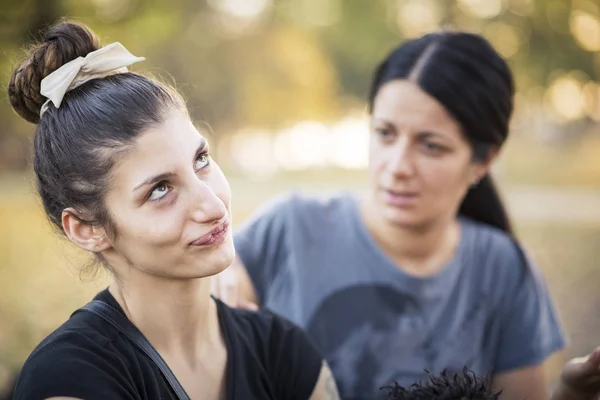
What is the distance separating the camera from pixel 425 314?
2861 millimetres

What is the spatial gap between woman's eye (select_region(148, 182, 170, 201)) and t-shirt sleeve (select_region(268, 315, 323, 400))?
57 cm

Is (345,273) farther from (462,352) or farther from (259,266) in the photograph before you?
(462,352)

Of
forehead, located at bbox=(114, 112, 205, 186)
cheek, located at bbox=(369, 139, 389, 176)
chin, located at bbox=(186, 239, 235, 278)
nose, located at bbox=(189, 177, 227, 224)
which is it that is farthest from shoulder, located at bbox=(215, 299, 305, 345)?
cheek, located at bbox=(369, 139, 389, 176)

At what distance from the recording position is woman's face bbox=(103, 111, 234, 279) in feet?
5.73

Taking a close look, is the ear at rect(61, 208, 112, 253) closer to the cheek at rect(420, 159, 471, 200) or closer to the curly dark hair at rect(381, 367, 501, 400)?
the curly dark hair at rect(381, 367, 501, 400)

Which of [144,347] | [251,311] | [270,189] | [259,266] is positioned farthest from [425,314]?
[270,189]

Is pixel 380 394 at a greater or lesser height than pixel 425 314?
lesser

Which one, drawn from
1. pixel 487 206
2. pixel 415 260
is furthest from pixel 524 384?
pixel 487 206

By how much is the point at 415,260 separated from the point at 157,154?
145 centimetres

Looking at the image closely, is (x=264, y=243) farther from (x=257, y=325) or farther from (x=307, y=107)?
(x=307, y=107)

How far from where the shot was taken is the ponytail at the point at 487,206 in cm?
322

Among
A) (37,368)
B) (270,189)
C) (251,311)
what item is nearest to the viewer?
(37,368)

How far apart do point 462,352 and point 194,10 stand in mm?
9916

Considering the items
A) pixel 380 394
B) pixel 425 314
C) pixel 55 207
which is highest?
pixel 55 207
